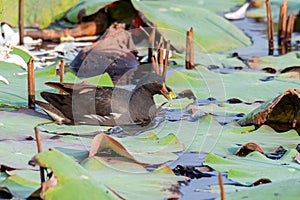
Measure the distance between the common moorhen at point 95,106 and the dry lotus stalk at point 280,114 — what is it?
67cm

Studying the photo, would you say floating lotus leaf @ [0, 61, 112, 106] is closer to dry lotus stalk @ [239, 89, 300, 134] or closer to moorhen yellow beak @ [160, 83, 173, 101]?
moorhen yellow beak @ [160, 83, 173, 101]

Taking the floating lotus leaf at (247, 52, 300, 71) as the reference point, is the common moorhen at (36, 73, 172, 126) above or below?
above

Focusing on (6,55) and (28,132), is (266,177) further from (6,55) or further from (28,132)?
(6,55)

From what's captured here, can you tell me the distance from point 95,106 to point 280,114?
1.05m

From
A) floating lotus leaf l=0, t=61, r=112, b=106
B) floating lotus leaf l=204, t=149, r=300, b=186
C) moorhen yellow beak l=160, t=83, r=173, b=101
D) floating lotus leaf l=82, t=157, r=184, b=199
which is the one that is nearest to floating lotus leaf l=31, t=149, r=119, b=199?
floating lotus leaf l=82, t=157, r=184, b=199

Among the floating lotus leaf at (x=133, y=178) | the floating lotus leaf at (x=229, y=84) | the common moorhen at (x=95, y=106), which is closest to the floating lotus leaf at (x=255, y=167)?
the floating lotus leaf at (x=133, y=178)

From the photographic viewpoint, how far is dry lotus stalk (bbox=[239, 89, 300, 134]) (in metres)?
4.17

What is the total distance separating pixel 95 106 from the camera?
4.40m

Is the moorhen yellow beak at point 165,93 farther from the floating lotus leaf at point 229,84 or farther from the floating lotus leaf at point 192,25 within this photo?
the floating lotus leaf at point 192,25

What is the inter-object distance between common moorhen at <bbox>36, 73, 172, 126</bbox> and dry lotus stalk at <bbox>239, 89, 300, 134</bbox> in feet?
2.19

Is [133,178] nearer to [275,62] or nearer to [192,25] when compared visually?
[275,62]

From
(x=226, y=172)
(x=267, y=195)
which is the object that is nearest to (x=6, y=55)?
(x=226, y=172)

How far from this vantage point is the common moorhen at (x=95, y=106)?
4.28 meters

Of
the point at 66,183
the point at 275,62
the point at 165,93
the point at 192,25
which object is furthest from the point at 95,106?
the point at 192,25
